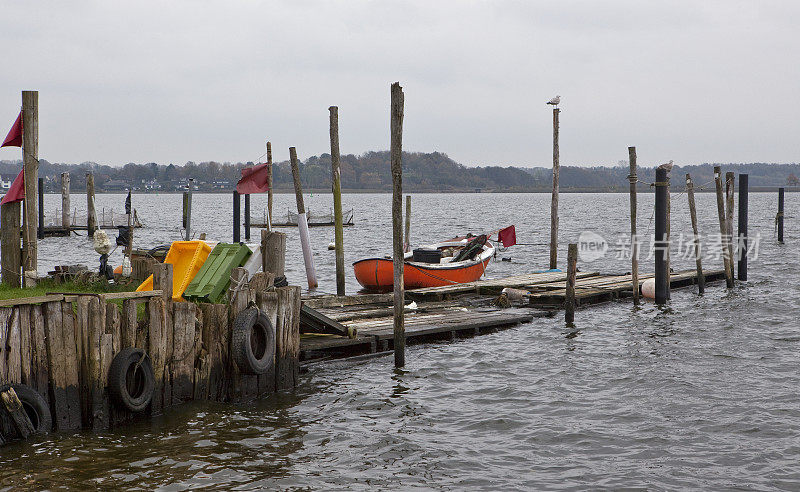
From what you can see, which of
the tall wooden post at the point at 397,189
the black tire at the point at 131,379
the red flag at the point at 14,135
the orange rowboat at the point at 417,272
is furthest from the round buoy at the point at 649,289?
the red flag at the point at 14,135

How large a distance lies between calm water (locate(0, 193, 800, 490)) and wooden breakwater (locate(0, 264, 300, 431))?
1.02 feet

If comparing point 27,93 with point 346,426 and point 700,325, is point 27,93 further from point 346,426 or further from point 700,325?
point 700,325

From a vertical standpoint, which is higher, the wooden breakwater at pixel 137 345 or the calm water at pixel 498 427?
the wooden breakwater at pixel 137 345

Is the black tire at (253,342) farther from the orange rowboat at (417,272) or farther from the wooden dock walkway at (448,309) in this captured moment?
the orange rowboat at (417,272)

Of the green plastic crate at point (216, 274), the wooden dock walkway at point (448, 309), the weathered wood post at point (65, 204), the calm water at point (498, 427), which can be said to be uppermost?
the weathered wood post at point (65, 204)

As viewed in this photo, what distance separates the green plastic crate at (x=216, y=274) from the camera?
1204cm

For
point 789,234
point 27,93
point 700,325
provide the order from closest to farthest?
point 27,93 → point 700,325 → point 789,234

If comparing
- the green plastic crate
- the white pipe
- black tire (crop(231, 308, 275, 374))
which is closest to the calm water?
black tire (crop(231, 308, 275, 374))

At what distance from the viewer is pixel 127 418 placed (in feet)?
31.3

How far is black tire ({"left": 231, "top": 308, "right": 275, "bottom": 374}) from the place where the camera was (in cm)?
1062

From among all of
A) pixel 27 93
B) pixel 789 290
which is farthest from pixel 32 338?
pixel 789 290

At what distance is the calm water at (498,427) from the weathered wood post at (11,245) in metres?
5.42

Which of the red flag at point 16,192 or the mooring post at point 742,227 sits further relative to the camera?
the mooring post at point 742,227

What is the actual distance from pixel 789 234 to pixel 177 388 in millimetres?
55582
